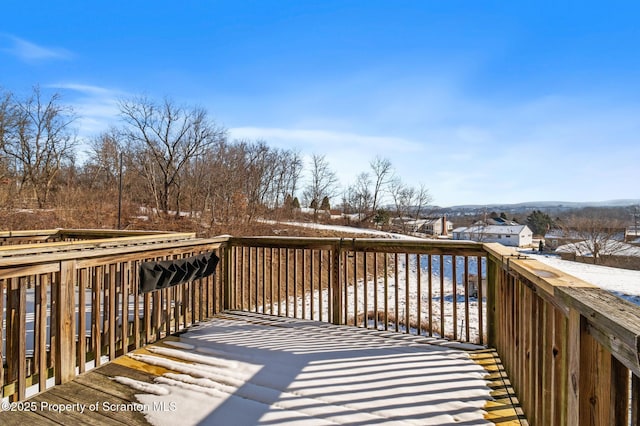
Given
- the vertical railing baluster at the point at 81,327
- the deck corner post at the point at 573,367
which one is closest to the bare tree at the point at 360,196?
the vertical railing baluster at the point at 81,327

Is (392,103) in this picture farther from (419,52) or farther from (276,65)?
(276,65)

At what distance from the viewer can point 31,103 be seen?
661 inches

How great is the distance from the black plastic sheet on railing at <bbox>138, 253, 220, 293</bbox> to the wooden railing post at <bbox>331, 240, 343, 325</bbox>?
4.36ft

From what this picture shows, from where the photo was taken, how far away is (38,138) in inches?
675

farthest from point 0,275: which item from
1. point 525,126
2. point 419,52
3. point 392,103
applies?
point 525,126

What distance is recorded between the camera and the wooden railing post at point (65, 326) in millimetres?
2131

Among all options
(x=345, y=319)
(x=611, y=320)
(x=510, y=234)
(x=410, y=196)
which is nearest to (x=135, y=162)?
(x=345, y=319)

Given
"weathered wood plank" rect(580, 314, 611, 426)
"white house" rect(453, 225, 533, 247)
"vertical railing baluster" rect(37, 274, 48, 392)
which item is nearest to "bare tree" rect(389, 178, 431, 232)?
"white house" rect(453, 225, 533, 247)

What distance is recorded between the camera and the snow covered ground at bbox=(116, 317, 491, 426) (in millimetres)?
1820

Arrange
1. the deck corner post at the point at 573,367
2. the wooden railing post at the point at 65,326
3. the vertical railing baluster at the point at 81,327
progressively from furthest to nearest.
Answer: the vertical railing baluster at the point at 81,327 < the wooden railing post at the point at 65,326 < the deck corner post at the point at 573,367

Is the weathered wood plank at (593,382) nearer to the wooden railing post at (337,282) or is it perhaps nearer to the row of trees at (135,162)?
the wooden railing post at (337,282)

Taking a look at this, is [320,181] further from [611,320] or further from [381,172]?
[611,320]

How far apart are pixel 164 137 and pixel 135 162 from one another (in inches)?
106

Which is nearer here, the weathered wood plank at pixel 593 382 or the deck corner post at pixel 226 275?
the weathered wood plank at pixel 593 382
